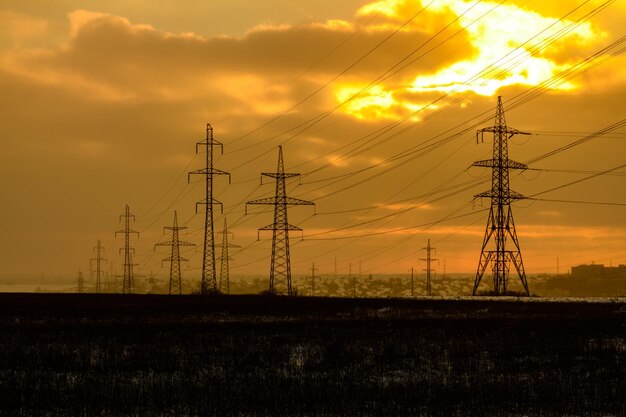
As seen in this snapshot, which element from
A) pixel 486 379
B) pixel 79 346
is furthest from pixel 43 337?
pixel 486 379

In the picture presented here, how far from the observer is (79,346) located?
29562 millimetres

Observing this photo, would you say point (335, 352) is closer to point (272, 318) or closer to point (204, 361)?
point (204, 361)

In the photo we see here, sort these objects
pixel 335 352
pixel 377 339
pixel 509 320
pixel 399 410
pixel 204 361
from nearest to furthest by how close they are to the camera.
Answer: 1. pixel 399 410
2. pixel 204 361
3. pixel 335 352
4. pixel 377 339
5. pixel 509 320

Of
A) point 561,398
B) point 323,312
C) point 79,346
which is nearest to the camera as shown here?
point 561,398

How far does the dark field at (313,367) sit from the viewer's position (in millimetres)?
17109

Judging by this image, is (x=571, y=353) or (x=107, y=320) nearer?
(x=571, y=353)

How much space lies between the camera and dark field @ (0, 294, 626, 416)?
56.1 feet

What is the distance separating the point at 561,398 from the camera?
18.3m

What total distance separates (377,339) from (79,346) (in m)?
12.5

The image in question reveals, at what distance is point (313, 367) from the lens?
24.1m

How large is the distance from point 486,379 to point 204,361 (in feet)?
31.0

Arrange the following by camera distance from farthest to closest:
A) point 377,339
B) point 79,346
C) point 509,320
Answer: point 509,320, point 377,339, point 79,346

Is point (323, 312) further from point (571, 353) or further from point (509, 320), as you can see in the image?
point (571, 353)

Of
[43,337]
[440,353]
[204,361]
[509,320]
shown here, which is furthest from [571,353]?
[43,337]
